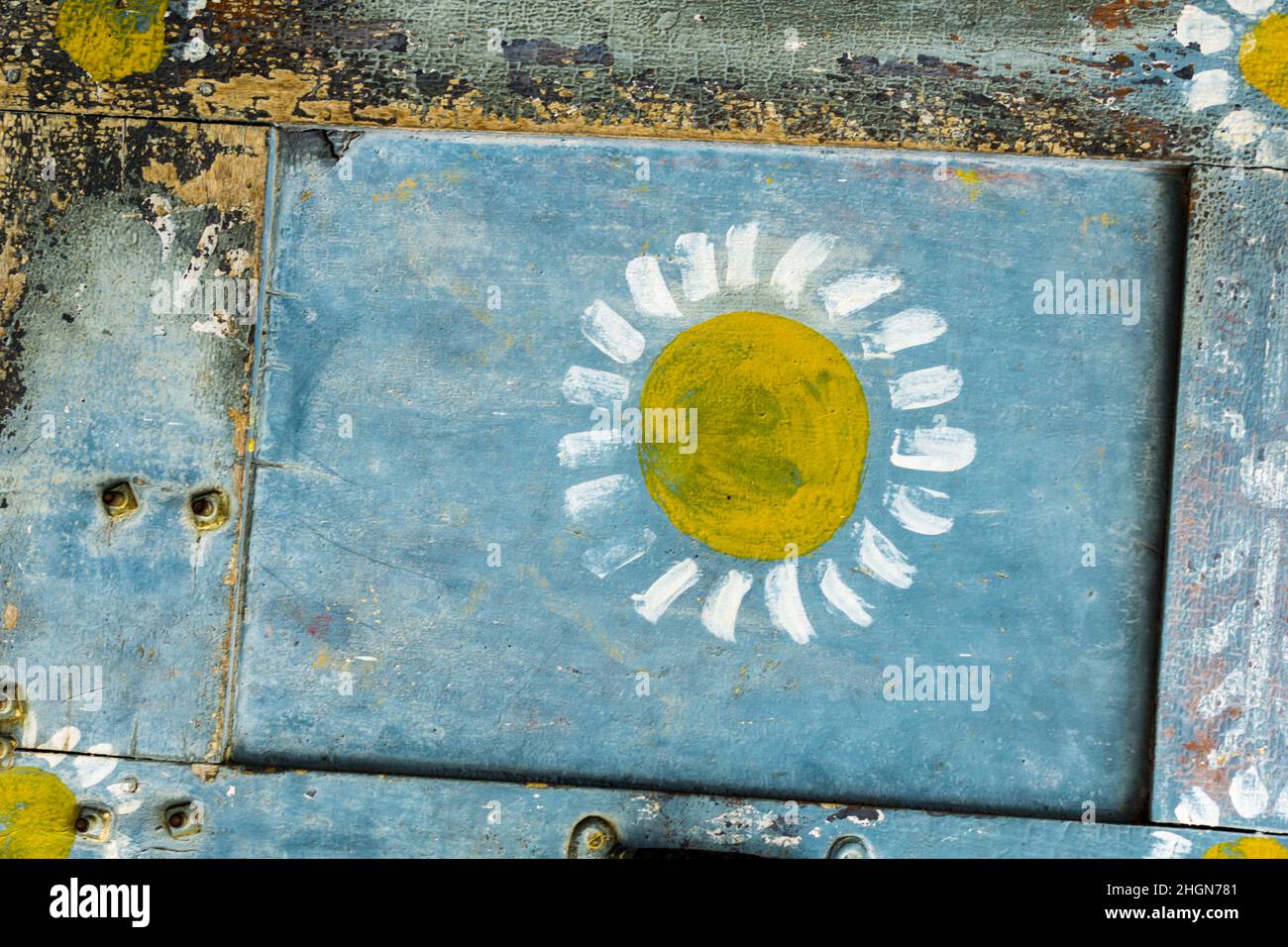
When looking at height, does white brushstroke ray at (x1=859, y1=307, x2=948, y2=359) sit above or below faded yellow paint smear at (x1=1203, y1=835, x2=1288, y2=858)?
above

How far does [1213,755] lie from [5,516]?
16.6 ft

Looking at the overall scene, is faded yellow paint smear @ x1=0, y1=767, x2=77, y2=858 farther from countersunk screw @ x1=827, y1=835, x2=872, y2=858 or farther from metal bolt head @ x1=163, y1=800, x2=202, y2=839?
countersunk screw @ x1=827, y1=835, x2=872, y2=858

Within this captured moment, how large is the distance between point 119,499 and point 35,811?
1.35 meters

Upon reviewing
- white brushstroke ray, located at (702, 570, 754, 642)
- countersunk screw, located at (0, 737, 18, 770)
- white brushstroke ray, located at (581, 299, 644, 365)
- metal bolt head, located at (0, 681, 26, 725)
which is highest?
white brushstroke ray, located at (581, 299, 644, 365)

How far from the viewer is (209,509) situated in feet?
9.58

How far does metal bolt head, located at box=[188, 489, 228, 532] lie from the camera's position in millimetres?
2922

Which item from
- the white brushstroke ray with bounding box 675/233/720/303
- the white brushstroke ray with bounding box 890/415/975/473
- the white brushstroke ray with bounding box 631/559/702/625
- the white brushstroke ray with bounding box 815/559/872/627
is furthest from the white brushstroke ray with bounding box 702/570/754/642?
the white brushstroke ray with bounding box 675/233/720/303

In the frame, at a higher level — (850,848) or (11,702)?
(11,702)

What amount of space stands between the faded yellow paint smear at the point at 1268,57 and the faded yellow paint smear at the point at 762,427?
6.59ft

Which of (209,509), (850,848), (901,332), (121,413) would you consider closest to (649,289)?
(901,332)

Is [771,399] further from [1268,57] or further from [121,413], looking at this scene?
[121,413]

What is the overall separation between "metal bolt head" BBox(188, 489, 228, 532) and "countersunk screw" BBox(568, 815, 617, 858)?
1935mm

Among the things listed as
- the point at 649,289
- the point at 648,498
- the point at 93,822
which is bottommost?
the point at 93,822

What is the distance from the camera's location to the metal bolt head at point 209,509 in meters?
2.92
